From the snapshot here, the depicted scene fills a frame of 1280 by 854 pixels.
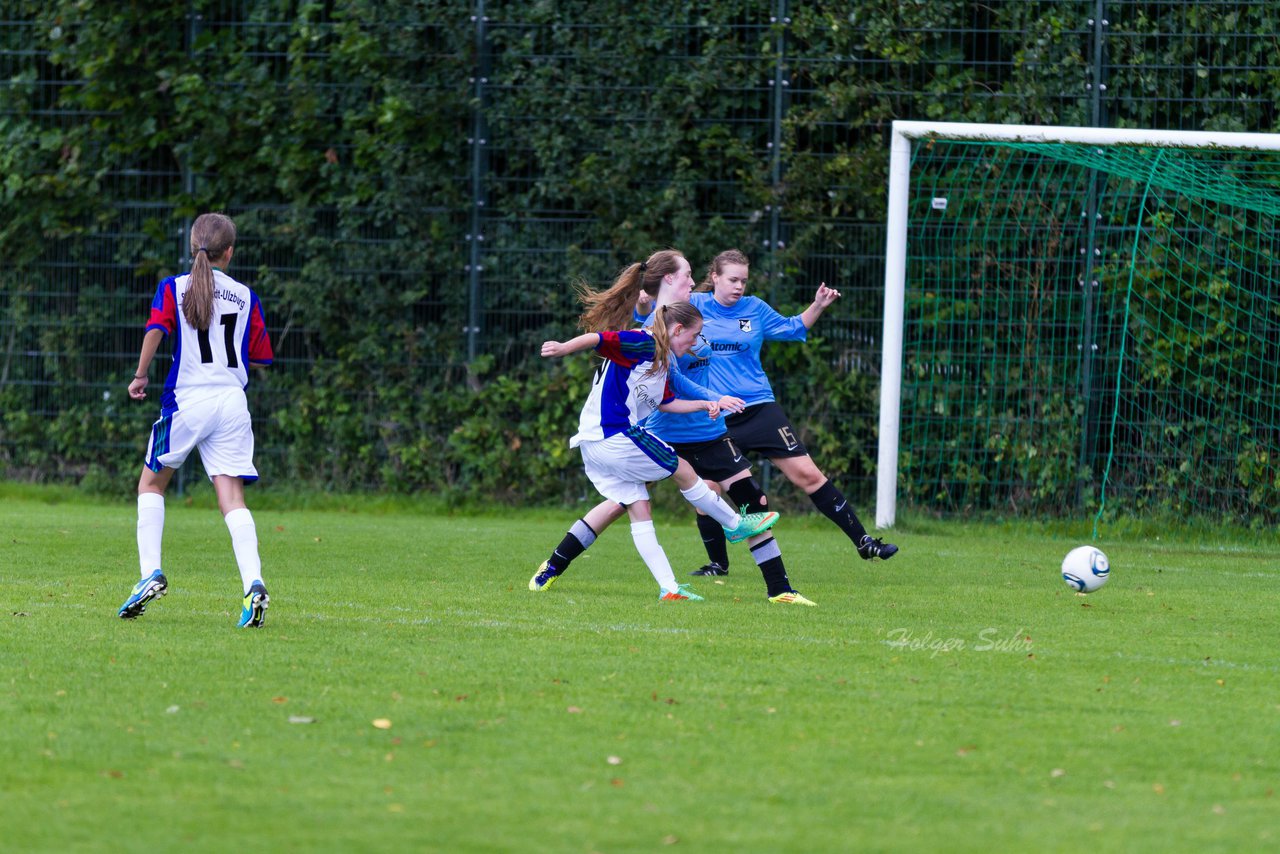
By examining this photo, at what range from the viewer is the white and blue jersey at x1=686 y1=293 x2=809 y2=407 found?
9.31 m

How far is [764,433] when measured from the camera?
930cm

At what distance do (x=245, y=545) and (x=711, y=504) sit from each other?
232 centimetres

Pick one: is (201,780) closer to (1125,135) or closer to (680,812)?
(680,812)

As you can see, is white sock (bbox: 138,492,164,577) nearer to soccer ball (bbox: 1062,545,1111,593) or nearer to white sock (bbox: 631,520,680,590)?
white sock (bbox: 631,520,680,590)

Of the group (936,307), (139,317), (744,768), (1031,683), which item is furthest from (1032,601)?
(139,317)

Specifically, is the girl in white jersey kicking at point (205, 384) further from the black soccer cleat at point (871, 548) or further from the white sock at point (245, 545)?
the black soccer cleat at point (871, 548)

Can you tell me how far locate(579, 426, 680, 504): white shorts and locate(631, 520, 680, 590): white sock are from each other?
14 cm

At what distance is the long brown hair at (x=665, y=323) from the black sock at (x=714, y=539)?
167 centimetres

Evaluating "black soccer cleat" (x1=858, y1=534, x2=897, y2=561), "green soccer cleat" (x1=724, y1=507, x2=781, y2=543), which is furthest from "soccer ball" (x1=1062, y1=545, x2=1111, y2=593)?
"green soccer cleat" (x1=724, y1=507, x2=781, y2=543)

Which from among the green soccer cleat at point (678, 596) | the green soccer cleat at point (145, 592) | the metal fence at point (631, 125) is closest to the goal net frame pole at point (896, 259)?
the metal fence at point (631, 125)

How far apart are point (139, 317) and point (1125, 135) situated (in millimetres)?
8469

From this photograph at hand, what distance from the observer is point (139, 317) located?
14.3 m

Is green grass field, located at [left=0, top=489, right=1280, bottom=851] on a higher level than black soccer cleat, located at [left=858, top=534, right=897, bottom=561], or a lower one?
higher

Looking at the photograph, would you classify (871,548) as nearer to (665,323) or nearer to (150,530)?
(665,323)
